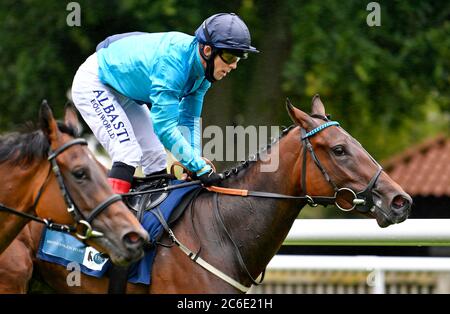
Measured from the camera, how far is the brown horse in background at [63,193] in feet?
13.7

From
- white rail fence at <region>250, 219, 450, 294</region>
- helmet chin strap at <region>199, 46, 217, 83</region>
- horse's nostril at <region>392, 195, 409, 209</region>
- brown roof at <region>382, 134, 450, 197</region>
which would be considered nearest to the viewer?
horse's nostril at <region>392, 195, 409, 209</region>

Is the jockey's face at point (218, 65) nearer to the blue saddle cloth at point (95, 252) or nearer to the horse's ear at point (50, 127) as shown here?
the blue saddle cloth at point (95, 252)

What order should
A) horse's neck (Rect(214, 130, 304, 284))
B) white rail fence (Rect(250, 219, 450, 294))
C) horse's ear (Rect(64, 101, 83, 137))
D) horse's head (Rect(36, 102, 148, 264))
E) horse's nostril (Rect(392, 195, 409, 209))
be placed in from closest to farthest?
horse's head (Rect(36, 102, 148, 264)), horse's ear (Rect(64, 101, 83, 137)), horse's nostril (Rect(392, 195, 409, 209)), horse's neck (Rect(214, 130, 304, 284)), white rail fence (Rect(250, 219, 450, 294))

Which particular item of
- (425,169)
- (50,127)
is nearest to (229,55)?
(50,127)

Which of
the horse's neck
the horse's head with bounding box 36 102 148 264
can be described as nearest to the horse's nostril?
the horse's neck

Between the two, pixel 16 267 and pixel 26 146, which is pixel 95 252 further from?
pixel 26 146

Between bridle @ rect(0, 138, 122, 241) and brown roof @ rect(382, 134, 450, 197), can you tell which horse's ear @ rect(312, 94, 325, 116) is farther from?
brown roof @ rect(382, 134, 450, 197)

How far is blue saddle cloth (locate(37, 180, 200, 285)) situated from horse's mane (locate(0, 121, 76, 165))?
834 millimetres

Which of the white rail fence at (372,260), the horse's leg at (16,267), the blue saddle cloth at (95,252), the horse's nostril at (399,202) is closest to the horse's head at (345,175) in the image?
the horse's nostril at (399,202)

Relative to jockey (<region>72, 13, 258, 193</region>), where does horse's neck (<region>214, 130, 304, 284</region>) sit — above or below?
below

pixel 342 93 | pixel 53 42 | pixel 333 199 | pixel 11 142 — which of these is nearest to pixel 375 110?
pixel 342 93

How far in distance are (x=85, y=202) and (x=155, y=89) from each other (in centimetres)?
105

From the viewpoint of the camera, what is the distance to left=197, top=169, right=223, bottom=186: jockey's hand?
16.8ft
